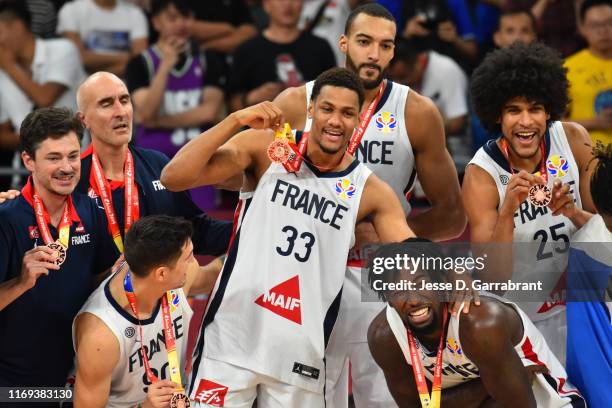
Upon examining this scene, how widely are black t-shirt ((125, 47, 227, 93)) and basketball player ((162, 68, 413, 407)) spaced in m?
3.72

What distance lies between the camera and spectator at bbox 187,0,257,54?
9898 millimetres

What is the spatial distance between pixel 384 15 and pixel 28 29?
159 inches

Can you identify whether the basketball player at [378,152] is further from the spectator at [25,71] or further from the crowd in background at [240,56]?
the spectator at [25,71]

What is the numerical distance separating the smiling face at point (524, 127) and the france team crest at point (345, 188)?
109 centimetres

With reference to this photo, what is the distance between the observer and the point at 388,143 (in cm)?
625

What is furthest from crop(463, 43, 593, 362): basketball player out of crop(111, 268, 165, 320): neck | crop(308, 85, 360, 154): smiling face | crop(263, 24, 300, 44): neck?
crop(263, 24, 300, 44): neck

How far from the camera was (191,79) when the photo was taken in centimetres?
925

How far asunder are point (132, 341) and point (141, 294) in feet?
0.79

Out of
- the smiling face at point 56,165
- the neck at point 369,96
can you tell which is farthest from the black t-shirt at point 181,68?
the smiling face at point 56,165

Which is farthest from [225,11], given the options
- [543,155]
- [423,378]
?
[423,378]

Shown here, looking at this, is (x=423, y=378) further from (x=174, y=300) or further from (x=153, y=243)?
(x=153, y=243)

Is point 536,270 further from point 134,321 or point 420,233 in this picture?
point 134,321

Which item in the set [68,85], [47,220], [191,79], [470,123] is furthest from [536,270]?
[68,85]

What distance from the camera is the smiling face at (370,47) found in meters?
6.21
